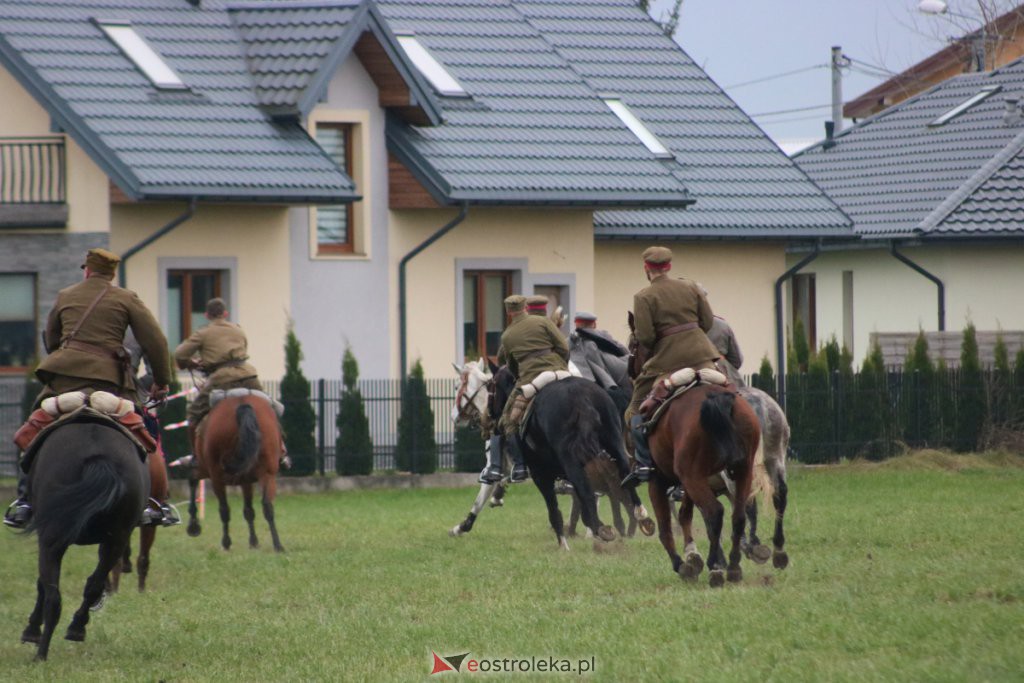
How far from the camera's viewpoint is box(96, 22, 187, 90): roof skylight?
2915 cm

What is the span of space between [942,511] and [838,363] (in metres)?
10.9

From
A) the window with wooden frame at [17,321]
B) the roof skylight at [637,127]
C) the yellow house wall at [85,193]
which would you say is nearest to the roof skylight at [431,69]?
the roof skylight at [637,127]

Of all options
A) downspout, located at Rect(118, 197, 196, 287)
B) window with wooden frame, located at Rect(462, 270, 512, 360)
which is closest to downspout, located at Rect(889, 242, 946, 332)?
window with wooden frame, located at Rect(462, 270, 512, 360)

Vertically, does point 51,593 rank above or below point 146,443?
below

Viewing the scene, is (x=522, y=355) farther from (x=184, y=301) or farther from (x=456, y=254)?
(x=456, y=254)

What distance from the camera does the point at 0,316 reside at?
27.8 metres

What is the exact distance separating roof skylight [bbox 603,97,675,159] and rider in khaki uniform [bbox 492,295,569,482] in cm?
1541

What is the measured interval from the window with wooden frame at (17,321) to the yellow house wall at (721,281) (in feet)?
31.9

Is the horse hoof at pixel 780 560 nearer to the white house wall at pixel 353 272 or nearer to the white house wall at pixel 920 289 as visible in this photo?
the white house wall at pixel 353 272

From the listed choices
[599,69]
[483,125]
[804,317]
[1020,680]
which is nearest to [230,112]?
[483,125]

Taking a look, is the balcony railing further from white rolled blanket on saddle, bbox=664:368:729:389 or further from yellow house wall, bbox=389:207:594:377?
white rolled blanket on saddle, bbox=664:368:729:389

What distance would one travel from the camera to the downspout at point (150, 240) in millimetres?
27188

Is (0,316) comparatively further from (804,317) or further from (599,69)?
(804,317)

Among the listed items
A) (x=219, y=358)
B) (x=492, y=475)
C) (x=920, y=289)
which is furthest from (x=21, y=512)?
(x=920, y=289)
